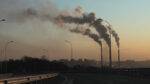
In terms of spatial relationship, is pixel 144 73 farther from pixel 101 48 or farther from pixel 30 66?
pixel 30 66

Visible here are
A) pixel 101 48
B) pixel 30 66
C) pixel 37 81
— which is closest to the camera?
pixel 37 81

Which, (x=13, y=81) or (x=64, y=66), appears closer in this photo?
(x=13, y=81)

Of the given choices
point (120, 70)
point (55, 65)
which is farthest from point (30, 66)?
point (120, 70)

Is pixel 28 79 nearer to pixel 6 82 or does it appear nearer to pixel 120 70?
pixel 6 82

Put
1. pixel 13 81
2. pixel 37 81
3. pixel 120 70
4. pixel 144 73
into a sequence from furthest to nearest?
pixel 120 70 < pixel 144 73 < pixel 37 81 < pixel 13 81

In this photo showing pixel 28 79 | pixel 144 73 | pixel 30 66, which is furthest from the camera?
pixel 30 66

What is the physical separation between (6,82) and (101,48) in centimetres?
6133

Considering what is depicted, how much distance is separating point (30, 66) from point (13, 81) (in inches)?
5476

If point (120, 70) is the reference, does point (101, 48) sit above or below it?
above

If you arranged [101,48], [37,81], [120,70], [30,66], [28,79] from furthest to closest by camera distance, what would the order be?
[30,66] → [101,48] → [120,70] → [37,81] → [28,79]

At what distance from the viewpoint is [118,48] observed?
60.9 metres

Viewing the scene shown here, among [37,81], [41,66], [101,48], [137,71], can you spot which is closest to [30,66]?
[41,66]

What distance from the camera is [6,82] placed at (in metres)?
15.2

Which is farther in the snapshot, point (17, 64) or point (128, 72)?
point (17, 64)
